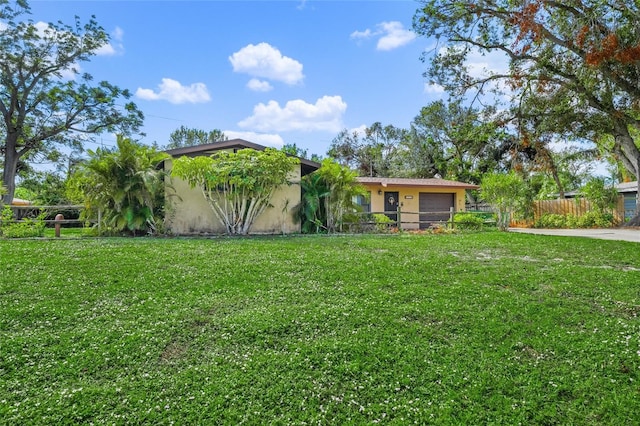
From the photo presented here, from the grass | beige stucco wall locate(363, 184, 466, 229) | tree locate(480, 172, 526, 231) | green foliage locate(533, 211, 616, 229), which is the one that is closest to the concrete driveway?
tree locate(480, 172, 526, 231)

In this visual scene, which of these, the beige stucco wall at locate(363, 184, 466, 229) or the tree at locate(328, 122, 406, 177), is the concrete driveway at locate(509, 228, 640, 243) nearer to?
the beige stucco wall at locate(363, 184, 466, 229)

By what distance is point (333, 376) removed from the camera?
2867mm

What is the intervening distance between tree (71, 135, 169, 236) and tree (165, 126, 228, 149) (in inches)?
1070

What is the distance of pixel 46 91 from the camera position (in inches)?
800

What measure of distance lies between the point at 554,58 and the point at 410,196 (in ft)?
28.9

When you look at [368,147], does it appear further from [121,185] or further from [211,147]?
[121,185]

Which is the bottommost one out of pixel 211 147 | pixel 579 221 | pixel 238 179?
pixel 579 221

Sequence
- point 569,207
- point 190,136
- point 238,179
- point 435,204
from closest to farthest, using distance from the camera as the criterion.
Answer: point 238,179 → point 569,207 → point 435,204 → point 190,136

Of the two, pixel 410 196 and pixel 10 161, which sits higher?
pixel 10 161

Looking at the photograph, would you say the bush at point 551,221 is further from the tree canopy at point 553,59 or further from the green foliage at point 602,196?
the tree canopy at point 553,59

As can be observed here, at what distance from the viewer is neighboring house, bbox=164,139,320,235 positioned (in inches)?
Answer: 448

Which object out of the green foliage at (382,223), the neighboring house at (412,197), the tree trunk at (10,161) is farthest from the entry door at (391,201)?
the tree trunk at (10,161)

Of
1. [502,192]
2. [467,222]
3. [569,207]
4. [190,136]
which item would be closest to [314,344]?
[467,222]

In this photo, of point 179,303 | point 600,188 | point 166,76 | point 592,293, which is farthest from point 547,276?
point 166,76
